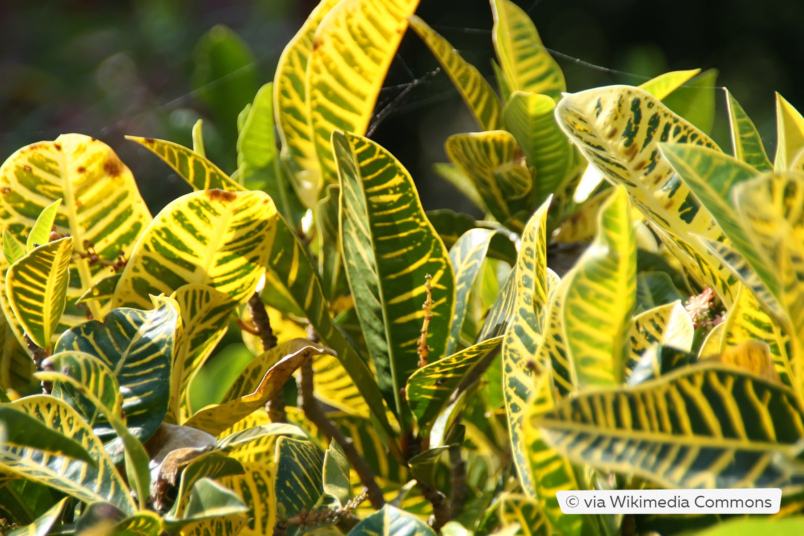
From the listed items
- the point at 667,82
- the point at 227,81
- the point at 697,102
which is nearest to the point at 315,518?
the point at 667,82

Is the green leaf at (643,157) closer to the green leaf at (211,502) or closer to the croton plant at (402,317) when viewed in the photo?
the croton plant at (402,317)

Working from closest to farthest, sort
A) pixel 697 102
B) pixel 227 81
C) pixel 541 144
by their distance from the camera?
pixel 541 144 < pixel 697 102 < pixel 227 81

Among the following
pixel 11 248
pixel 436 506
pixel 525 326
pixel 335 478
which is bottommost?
pixel 436 506

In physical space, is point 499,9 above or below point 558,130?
above

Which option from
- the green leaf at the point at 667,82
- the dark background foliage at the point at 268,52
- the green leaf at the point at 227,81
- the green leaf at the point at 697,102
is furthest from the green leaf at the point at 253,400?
the dark background foliage at the point at 268,52

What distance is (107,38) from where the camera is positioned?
15.2ft

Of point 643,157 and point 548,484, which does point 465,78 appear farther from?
point 548,484

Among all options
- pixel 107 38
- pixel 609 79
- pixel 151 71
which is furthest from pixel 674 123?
pixel 107 38

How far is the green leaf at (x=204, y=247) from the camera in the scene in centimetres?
60

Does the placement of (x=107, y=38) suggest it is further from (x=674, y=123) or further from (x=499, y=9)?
(x=674, y=123)

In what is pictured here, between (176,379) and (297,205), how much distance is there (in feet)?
1.08

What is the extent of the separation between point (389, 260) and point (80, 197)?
322 mm

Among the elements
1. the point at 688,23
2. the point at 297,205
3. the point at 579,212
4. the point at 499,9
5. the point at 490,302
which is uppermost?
the point at 499,9

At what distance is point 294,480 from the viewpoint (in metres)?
0.55
